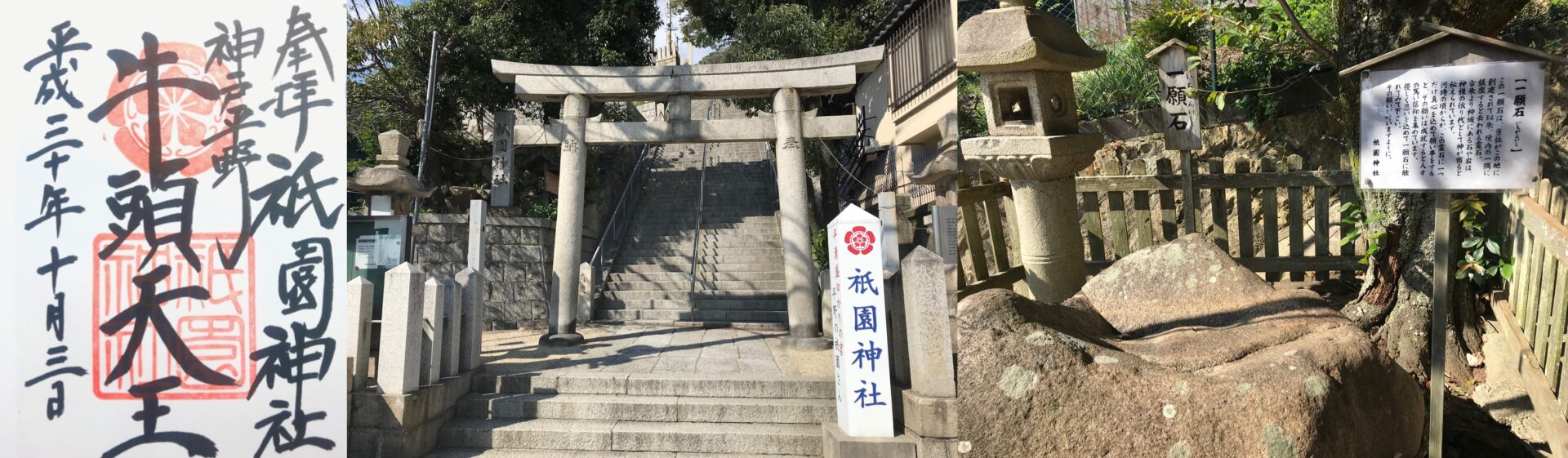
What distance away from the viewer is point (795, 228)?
29.5 ft

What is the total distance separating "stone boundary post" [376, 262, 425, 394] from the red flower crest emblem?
3024 mm

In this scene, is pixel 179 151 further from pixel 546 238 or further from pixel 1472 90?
pixel 546 238

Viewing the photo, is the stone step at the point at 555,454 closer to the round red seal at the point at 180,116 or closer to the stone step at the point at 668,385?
the stone step at the point at 668,385

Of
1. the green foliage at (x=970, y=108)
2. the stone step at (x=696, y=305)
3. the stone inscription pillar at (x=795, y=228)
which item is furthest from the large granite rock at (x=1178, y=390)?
the green foliage at (x=970, y=108)

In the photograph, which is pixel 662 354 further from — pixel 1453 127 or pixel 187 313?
pixel 1453 127

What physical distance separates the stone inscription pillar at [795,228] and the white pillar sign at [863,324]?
3470 mm

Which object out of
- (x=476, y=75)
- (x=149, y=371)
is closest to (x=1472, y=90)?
(x=149, y=371)

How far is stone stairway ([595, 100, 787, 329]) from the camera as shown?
36.9ft

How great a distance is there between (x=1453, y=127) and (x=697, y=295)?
30.0 feet

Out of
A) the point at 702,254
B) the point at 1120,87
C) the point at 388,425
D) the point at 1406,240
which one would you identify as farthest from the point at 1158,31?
the point at 388,425

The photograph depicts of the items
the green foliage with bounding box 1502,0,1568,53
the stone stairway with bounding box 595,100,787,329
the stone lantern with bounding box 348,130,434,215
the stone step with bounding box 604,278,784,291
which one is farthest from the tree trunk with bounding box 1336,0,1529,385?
the stone lantern with bounding box 348,130,434,215

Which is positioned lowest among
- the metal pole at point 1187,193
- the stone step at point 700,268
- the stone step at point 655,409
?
the stone step at point 655,409

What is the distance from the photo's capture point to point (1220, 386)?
11.5 feet

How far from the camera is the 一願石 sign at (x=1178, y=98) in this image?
291 inches
